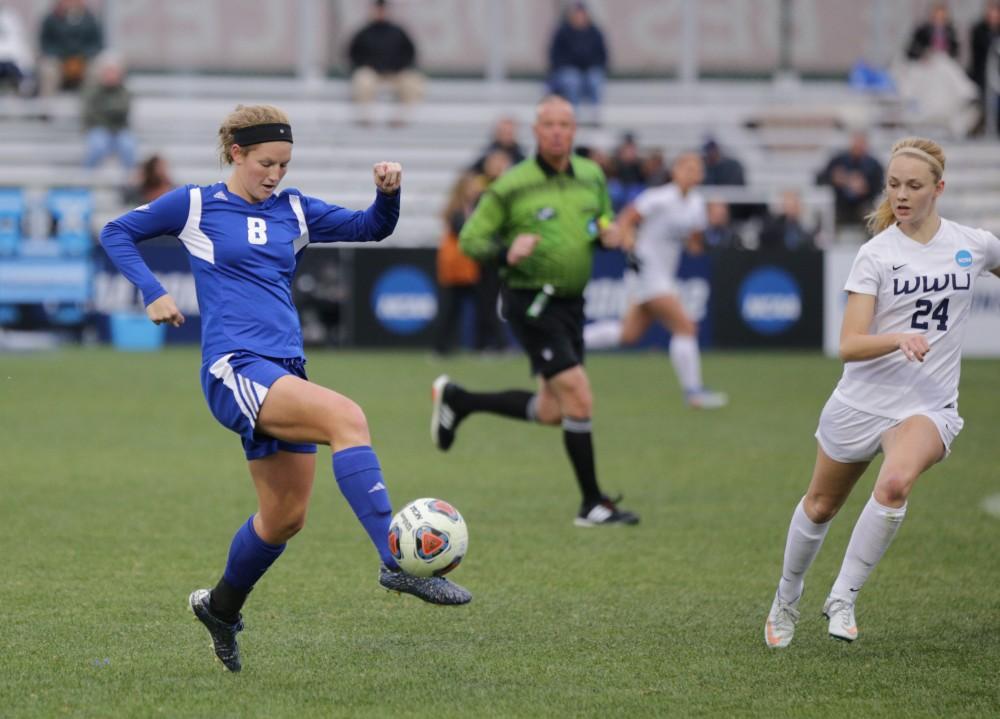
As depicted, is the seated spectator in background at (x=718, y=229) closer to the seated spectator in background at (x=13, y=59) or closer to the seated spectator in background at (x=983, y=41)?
the seated spectator in background at (x=983, y=41)

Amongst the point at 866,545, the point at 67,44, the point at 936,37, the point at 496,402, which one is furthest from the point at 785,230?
the point at 866,545

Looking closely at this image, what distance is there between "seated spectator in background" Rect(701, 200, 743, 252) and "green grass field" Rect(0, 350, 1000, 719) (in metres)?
7.83

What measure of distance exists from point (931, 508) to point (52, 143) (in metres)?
18.1

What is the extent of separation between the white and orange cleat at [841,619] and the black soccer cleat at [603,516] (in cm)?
320

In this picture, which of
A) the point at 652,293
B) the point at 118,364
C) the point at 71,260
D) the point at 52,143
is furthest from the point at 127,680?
the point at 52,143

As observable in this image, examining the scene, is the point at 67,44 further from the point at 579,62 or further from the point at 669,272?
the point at 669,272

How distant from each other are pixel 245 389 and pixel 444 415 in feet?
17.9

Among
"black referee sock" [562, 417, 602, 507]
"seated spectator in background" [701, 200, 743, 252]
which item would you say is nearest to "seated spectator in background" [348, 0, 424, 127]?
"seated spectator in background" [701, 200, 743, 252]

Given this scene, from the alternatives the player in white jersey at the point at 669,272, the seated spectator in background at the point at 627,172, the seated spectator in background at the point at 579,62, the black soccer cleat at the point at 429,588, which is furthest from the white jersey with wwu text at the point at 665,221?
the seated spectator in background at the point at 579,62

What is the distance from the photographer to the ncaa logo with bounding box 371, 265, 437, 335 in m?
21.3

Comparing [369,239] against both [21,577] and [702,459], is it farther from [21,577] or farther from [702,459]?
[702,459]

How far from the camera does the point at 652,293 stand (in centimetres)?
1534

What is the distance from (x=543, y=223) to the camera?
9883 mm

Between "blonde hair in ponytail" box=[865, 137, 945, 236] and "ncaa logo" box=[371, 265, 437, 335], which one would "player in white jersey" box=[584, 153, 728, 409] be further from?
"blonde hair in ponytail" box=[865, 137, 945, 236]
